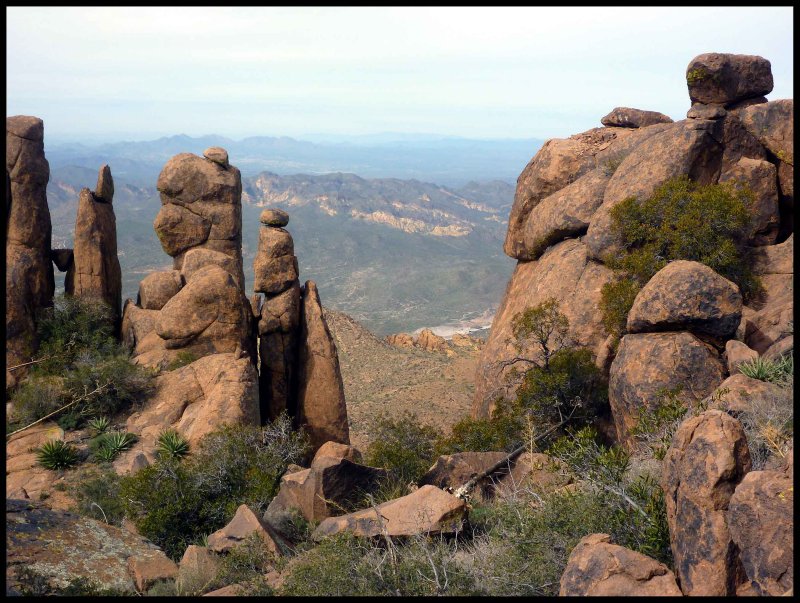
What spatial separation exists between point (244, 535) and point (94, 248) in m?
20.3

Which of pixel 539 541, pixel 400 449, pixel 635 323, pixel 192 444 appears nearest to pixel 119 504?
pixel 192 444

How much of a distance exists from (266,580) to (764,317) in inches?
547

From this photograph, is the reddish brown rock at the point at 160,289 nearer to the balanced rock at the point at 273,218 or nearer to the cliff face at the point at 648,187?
the balanced rock at the point at 273,218

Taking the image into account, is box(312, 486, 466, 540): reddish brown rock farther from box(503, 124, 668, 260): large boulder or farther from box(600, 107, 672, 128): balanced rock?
box(600, 107, 672, 128): balanced rock

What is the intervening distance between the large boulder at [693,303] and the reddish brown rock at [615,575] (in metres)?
9.11

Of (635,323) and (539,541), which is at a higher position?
(635,323)

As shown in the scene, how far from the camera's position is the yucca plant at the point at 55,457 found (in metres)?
19.2

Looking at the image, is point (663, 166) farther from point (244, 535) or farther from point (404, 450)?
point (244, 535)

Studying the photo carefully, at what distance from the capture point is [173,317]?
23.1m

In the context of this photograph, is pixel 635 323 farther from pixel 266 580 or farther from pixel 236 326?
pixel 236 326

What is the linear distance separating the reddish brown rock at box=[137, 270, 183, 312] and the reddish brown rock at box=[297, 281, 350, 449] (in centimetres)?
598

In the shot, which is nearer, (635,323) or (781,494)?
(781,494)

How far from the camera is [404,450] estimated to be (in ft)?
59.6

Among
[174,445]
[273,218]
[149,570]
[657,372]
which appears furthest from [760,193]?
[149,570]
